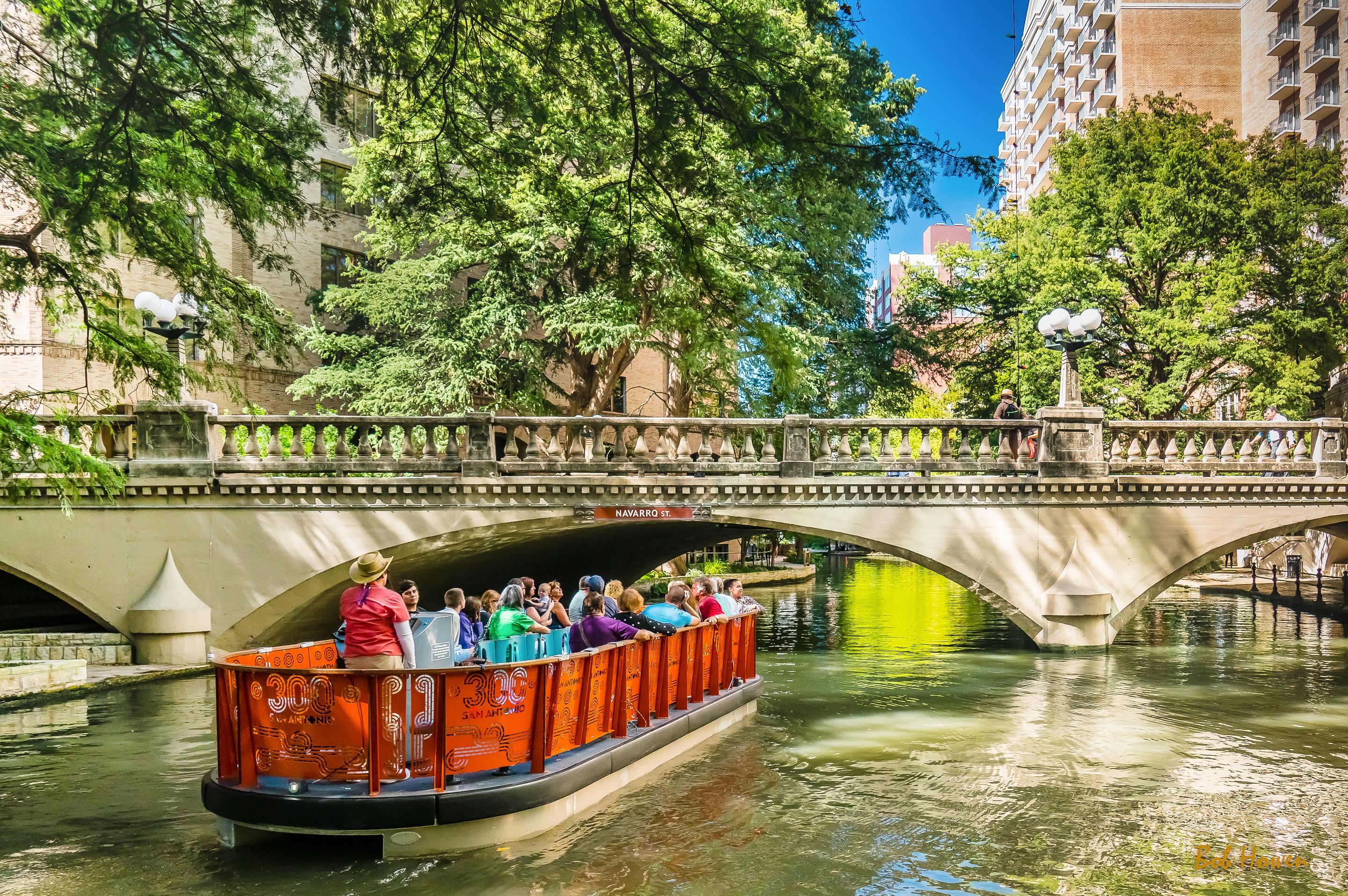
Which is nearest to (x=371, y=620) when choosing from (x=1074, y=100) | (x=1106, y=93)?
(x=1106, y=93)

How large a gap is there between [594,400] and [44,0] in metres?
20.7

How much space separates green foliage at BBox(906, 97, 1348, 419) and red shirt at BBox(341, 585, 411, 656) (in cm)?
2343

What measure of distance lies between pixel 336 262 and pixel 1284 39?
40729mm

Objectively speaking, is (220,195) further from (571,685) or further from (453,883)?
(453,883)

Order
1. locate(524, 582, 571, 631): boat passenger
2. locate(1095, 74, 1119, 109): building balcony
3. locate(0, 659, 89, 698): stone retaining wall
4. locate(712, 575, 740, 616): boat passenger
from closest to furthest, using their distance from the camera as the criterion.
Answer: locate(524, 582, 571, 631): boat passenger
locate(712, 575, 740, 616): boat passenger
locate(0, 659, 89, 698): stone retaining wall
locate(1095, 74, 1119, 109): building balcony

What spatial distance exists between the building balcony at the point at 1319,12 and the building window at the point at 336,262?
38.8m

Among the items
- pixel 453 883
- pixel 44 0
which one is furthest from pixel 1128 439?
pixel 44 0

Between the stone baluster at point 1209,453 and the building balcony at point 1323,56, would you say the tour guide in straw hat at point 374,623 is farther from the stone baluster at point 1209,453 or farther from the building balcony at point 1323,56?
the building balcony at point 1323,56

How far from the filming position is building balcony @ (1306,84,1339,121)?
138 feet

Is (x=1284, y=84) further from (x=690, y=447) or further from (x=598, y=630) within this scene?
(x=598, y=630)

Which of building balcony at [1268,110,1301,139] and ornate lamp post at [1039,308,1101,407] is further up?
building balcony at [1268,110,1301,139]

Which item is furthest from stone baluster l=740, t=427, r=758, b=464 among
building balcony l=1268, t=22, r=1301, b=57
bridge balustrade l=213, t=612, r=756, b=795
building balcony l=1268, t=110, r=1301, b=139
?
building balcony l=1268, t=22, r=1301, b=57

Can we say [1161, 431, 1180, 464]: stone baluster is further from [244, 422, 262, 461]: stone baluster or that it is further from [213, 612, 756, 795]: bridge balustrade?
[244, 422, 262, 461]: stone baluster

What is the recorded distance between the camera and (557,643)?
11469mm
